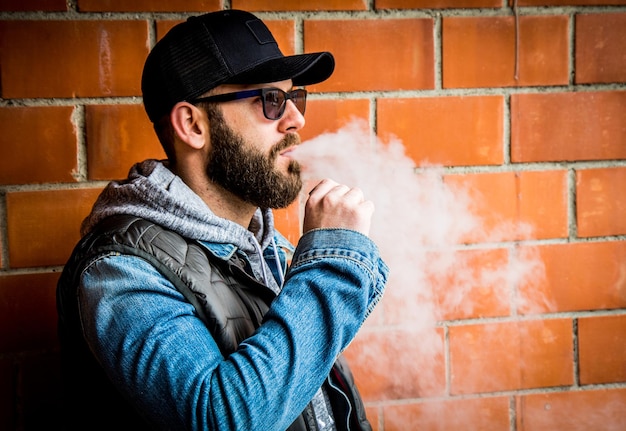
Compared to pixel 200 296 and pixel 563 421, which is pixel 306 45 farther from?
pixel 563 421

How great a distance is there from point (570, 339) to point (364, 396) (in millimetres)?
632

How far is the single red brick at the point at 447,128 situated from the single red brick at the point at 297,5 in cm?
27

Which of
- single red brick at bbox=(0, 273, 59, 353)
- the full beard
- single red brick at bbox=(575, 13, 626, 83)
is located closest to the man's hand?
the full beard

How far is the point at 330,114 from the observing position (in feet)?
5.24

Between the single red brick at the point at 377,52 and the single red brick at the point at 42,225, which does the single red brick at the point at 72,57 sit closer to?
the single red brick at the point at 42,225

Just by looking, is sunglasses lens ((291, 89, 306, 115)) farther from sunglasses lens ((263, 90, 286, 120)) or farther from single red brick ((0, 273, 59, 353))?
single red brick ((0, 273, 59, 353))

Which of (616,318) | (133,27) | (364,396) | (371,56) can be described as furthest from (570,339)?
(133,27)

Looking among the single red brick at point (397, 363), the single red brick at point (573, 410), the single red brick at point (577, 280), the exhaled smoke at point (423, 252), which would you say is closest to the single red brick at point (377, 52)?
the exhaled smoke at point (423, 252)

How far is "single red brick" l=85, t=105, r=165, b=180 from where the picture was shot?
59.7 inches

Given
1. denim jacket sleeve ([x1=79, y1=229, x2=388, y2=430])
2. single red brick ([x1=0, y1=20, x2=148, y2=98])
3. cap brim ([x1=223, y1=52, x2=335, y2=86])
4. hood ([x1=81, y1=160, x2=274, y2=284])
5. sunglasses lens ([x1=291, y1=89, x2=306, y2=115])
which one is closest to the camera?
denim jacket sleeve ([x1=79, y1=229, x2=388, y2=430])

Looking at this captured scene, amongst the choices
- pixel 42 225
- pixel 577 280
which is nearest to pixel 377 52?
pixel 577 280

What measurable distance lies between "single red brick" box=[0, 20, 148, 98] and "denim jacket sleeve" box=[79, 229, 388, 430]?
67 cm

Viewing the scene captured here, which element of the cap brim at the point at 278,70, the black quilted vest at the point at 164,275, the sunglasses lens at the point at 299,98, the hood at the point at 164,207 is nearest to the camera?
the black quilted vest at the point at 164,275

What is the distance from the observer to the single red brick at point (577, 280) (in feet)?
5.43
